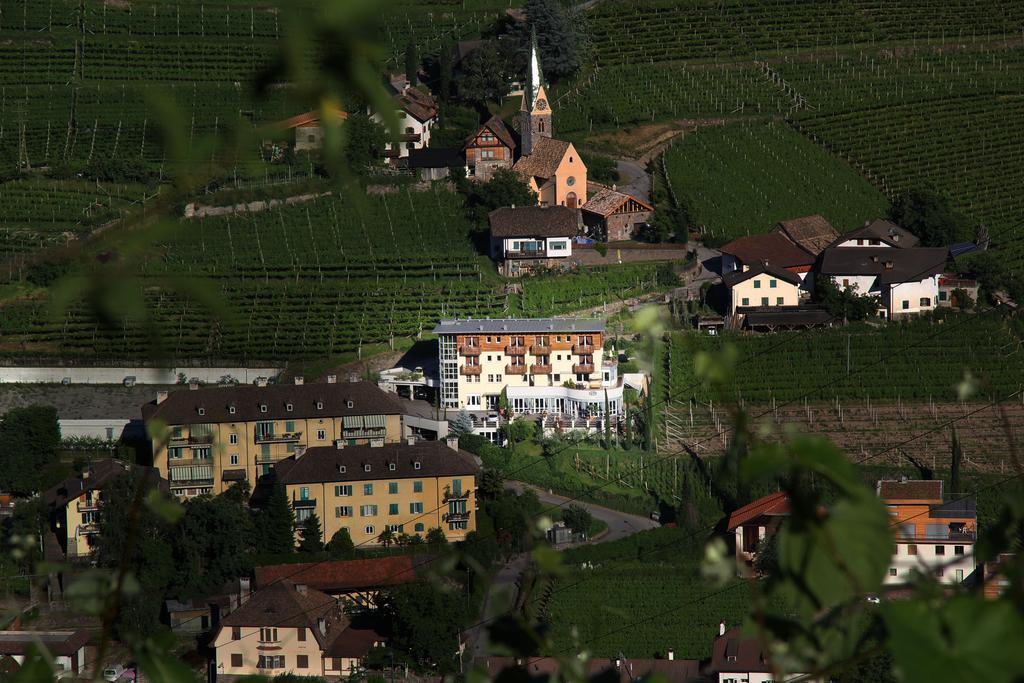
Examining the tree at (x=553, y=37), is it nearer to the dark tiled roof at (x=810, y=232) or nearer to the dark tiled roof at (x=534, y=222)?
the dark tiled roof at (x=810, y=232)

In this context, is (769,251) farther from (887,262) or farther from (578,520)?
(578,520)

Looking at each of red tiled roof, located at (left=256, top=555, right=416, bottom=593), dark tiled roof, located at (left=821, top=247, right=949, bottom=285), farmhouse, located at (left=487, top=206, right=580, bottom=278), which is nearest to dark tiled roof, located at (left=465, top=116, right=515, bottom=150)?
farmhouse, located at (left=487, top=206, right=580, bottom=278)

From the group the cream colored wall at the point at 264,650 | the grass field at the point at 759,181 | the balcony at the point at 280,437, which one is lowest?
the cream colored wall at the point at 264,650

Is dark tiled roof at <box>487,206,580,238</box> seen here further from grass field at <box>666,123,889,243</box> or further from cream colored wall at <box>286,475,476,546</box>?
cream colored wall at <box>286,475,476,546</box>

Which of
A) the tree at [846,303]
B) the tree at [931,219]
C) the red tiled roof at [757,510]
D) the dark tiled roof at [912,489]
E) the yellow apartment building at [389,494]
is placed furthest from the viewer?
the tree at [931,219]

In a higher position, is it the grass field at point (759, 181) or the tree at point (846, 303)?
the grass field at point (759, 181)

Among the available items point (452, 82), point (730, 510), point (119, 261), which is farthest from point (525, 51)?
point (119, 261)

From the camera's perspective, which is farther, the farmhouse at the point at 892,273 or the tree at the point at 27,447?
the farmhouse at the point at 892,273

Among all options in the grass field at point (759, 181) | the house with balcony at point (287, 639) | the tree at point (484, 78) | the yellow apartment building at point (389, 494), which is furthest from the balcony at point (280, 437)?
the tree at point (484, 78)
